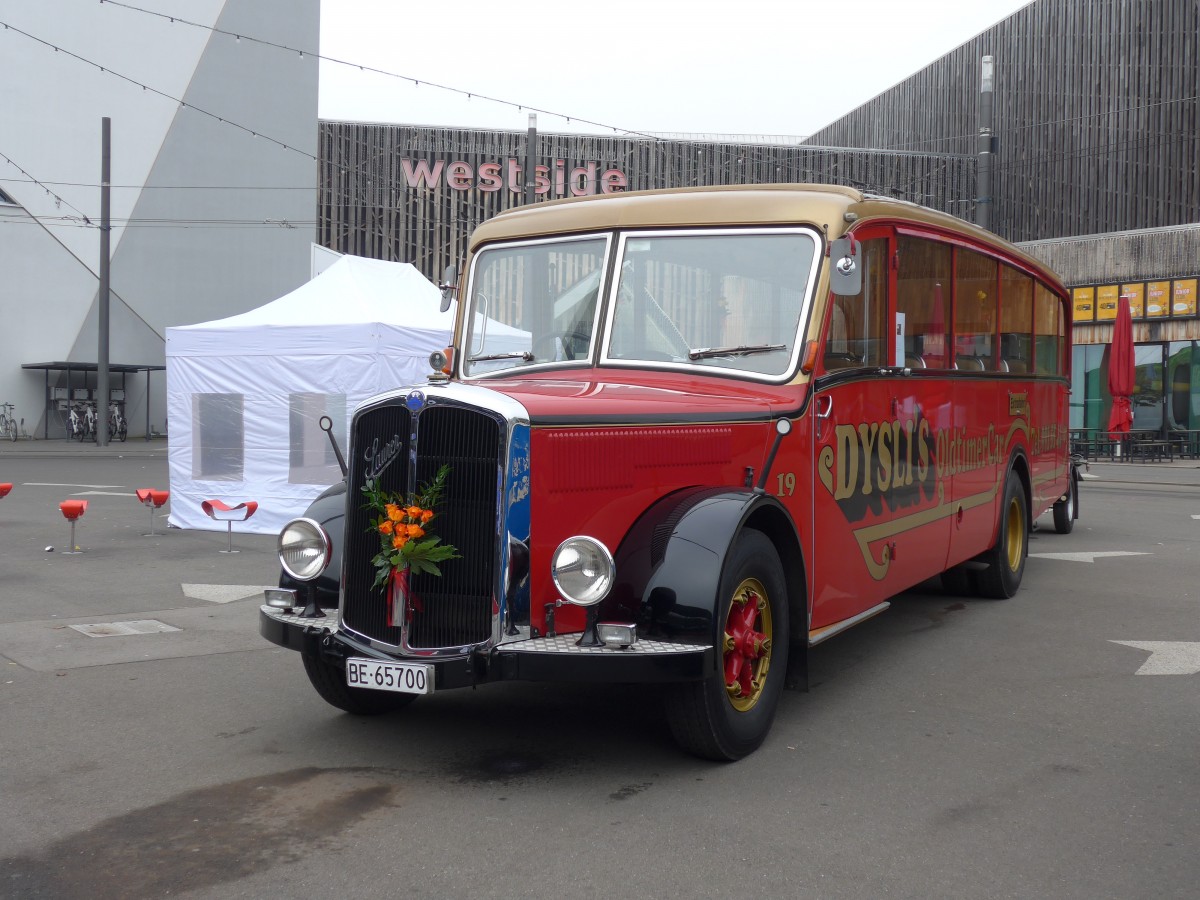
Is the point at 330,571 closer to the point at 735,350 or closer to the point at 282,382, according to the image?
the point at 735,350

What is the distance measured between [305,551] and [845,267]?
9.28 feet

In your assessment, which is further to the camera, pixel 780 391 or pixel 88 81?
pixel 88 81

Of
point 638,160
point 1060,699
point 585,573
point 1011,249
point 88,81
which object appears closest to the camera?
point 585,573

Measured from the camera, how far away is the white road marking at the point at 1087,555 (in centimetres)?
1172

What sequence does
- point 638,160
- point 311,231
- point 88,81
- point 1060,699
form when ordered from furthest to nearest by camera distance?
point 638,160, point 311,231, point 88,81, point 1060,699

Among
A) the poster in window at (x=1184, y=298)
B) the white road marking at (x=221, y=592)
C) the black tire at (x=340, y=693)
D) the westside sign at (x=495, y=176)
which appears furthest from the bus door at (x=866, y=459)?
the westside sign at (x=495, y=176)

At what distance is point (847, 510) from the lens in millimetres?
6379

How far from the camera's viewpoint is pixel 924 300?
24.5 feet

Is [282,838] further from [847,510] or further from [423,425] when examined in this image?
[847,510]

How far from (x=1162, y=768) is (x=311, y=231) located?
3648cm

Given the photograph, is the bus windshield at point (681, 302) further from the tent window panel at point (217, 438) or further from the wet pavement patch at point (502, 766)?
the tent window panel at point (217, 438)

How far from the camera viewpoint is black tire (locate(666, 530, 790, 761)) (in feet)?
16.2

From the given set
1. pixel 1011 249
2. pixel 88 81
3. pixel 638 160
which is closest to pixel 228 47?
pixel 88 81

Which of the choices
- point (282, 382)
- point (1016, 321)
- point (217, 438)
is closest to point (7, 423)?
point (217, 438)
